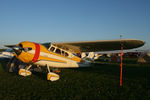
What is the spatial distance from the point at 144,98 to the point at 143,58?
51.6 ft

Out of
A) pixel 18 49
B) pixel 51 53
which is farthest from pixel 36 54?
pixel 51 53

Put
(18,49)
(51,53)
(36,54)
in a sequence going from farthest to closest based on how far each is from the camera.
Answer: (51,53) → (36,54) → (18,49)

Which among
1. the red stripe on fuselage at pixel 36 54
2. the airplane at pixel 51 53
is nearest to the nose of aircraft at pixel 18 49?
the airplane at pixel 51 53

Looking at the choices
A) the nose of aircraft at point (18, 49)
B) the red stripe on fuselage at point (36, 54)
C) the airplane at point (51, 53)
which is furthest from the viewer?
the red stripe on fuselage at point (36, 54)

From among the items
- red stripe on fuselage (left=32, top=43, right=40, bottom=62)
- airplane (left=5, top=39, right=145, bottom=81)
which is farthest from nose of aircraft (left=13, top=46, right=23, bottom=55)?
red stripe on fuselage (left=32, top=43, right=40, bottom=62)

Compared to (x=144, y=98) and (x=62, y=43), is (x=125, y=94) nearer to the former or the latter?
(x=144, y=98)

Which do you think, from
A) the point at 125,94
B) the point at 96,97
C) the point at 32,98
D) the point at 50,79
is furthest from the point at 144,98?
the point at 50,79

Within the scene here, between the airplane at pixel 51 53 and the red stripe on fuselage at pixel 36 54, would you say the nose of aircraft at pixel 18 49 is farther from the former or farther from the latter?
the red stripe on fuselage at pixel 36 54

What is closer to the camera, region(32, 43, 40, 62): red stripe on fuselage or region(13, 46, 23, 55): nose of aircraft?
region(13, 46, 23, 55): nose of aircraft

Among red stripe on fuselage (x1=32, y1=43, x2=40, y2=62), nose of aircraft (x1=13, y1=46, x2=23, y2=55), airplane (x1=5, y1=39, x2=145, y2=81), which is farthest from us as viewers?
red stripe on fuselage (x1=32, y1=43, x2=40, y2=62)

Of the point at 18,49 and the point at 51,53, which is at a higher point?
the point at 18,49

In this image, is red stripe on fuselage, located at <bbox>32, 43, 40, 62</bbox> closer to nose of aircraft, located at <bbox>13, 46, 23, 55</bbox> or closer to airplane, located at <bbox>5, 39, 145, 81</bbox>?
airplane, located at <bbox>5, 39, 145, 81</bbox>

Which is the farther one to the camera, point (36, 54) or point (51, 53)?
point (51, 53)

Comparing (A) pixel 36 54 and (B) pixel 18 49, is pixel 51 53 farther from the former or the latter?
(B) pixel 18 49
